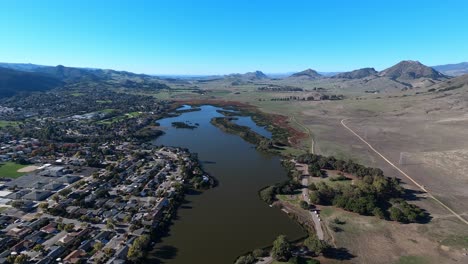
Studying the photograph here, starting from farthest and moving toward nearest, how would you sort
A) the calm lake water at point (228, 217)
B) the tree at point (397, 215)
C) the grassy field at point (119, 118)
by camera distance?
the grassy field at point (119, 118)
the tree at point (397, 215)
the calm lake water at point (228, 217)

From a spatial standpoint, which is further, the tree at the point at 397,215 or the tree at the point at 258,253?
the tree at the point at 397,215

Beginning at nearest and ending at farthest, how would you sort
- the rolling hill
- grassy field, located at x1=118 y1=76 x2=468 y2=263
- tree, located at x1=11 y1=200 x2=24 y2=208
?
grassy field, located at x1=118 y1=76 x2=468 y2=263 → tree, located at x1=11 y1=200 x2=24 y2=208 → the rolling hill

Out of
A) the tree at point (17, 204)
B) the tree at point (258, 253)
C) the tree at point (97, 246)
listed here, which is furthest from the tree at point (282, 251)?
the tree at point (17, 204)

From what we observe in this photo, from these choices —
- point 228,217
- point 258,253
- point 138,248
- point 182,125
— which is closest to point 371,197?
point 228,217

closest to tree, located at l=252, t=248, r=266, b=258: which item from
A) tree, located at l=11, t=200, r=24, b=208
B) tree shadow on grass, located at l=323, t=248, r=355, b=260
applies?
tree shadow on grass, located at l=323, t=248, r=355, b=260

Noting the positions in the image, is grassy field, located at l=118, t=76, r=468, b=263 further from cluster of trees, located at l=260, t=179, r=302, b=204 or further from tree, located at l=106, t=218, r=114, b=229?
tree, located at l=106, t=218, r=114, b=229

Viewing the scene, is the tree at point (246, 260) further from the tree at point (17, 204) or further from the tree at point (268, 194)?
the tree at point (17, 204)

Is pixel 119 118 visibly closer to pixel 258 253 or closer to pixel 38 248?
pixel 38 248
